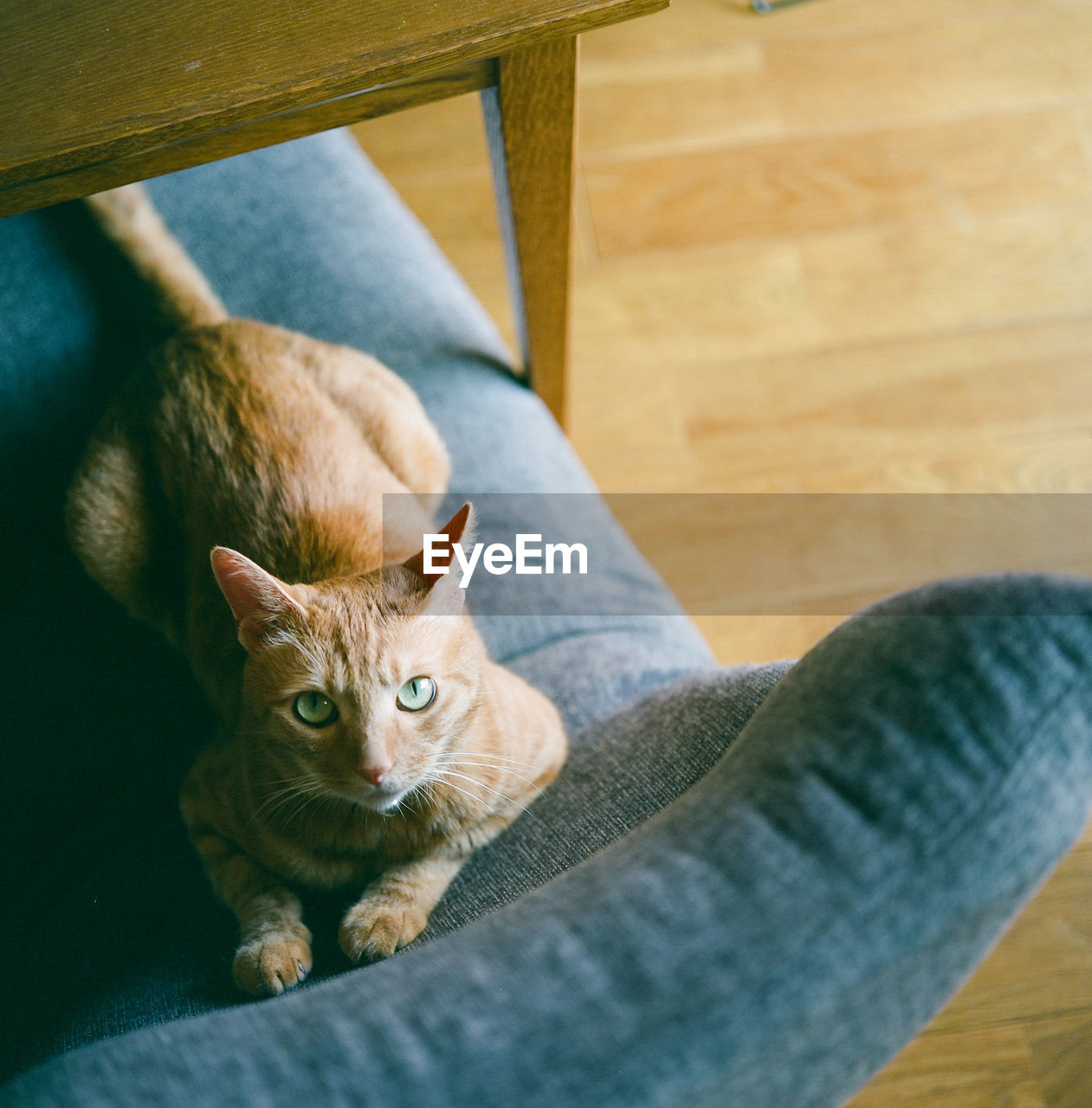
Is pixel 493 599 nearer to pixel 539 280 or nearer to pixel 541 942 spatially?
pixel 539 280

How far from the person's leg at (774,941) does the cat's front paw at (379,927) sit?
21 cm

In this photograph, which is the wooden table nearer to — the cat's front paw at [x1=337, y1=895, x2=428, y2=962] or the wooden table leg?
the wooden table leg

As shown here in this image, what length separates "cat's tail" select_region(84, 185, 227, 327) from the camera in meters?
1.08

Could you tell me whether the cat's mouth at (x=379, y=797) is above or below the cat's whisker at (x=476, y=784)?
above

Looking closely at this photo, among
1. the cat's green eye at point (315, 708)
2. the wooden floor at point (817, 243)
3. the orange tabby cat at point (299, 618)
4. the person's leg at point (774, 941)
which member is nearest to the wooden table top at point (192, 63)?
the orange tabby cat at point (299, 618)

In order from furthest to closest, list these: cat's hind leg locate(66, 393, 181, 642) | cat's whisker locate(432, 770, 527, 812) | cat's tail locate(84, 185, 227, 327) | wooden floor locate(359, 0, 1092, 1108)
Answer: wooden floor locate(359, 0, 1092, 1108), cat's tail locate(84, 185, 227, 327), cat's hind leg locate(66, 393, 181, 642), cat's whisker locate(432, 770, 527, 812)

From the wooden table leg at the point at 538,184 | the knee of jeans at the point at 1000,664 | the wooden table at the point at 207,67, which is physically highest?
the wooden table at the point at 207,67

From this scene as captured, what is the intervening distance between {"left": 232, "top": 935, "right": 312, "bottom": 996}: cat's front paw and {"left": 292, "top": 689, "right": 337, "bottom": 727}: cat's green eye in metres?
0.18

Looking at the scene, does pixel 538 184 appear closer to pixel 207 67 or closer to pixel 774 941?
pixel 207 67

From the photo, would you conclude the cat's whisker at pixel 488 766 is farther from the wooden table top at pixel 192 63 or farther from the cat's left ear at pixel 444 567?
the wooden table top at pixel 192 63

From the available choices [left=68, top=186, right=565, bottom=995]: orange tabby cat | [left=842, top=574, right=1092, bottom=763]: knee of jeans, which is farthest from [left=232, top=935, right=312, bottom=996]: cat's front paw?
[left=842, top=574, right=1092, bottom=763]: knee of jeans

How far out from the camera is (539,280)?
1.12 m

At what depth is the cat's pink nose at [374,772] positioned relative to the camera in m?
0.73

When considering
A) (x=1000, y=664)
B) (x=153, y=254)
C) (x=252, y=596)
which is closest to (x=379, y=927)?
(x=252, y=596)
